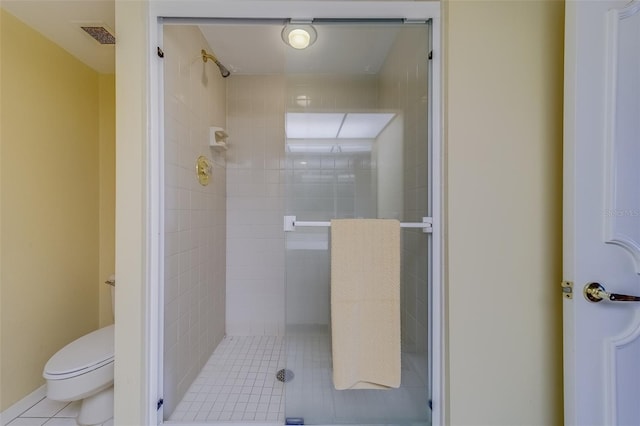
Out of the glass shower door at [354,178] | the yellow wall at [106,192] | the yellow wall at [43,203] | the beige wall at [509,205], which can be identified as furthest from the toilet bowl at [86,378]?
the beige wall at [509,205]

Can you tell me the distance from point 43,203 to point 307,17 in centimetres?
196

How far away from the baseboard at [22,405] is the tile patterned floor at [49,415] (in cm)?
2

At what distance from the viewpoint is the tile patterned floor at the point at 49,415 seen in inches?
60.1

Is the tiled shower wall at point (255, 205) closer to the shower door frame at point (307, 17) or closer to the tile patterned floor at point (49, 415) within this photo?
the tile patterned floor at point (49, 415)

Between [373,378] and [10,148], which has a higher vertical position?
[10,148]

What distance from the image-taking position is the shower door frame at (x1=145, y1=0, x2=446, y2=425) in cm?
128

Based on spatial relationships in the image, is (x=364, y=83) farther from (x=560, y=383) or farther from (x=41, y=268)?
(x=41, y=268)

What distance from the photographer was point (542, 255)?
1228mm

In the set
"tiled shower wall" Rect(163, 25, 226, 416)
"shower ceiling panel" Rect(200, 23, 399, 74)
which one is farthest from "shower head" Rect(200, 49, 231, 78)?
"shower ceiling panel" Rect(200, 23, 399, 74)

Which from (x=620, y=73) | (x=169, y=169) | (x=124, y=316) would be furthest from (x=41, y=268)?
(x=620, y=73)

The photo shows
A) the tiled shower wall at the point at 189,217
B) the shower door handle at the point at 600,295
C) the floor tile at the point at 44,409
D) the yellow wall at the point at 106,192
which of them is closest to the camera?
the shower door handle at the point at 600,295

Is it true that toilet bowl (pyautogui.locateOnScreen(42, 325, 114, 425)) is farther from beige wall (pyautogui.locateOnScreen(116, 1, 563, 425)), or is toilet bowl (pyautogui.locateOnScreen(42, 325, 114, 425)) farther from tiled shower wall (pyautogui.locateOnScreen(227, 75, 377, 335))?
tiled shower wall (pyautogui.locateOnScreen(227, 75, 377, 335))

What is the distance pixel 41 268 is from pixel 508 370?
2660 millimetres

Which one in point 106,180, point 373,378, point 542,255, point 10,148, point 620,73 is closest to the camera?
point 620,73
